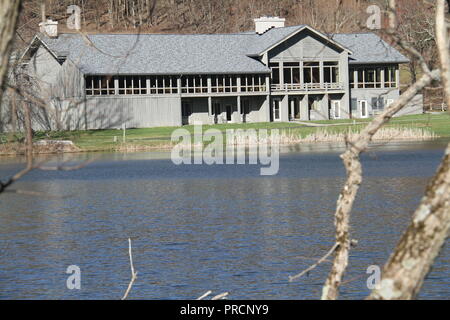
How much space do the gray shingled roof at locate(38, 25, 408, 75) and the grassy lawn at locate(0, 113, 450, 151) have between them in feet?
17.3

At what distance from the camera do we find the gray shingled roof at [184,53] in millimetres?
72250

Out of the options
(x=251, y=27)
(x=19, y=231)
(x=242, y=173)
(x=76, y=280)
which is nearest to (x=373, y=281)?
(x=76, y=280)

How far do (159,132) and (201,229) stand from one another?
42.2 metres

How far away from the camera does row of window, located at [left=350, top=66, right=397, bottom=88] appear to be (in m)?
81.2

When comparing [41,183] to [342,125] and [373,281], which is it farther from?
[342,125]

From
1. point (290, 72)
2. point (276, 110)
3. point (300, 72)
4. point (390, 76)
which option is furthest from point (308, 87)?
point (390, 76)

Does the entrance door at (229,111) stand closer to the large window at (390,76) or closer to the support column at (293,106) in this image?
the support column at (293,106)

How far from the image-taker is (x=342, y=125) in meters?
68.3

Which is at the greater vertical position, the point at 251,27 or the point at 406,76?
the point at 251,27

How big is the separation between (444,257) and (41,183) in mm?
25752

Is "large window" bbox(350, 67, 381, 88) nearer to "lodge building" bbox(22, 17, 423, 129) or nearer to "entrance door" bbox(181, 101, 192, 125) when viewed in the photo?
"lodge building" bbox(22, 17, 423, 129)

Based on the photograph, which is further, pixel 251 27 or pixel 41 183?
pixel 251 27

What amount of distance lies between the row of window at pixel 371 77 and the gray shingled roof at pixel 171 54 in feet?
31.8

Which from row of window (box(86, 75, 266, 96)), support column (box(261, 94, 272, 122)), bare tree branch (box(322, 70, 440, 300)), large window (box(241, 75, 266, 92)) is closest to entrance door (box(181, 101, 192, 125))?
row of window (box(86, 75, 266, 96))
